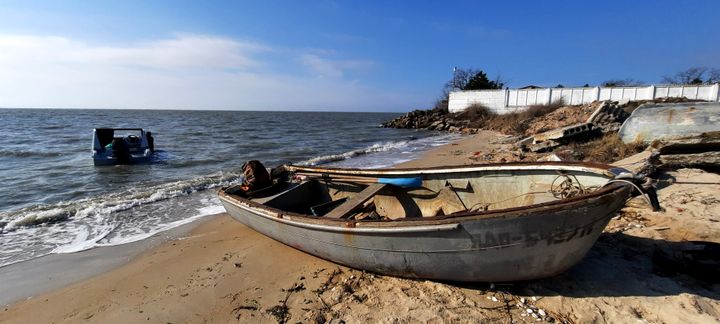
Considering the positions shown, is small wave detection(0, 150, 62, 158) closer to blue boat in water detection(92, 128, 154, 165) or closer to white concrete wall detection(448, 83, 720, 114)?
blue boat in water detection(92, 128, 154, 165)

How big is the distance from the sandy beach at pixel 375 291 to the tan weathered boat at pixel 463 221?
0.23m

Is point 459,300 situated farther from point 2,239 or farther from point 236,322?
point 2,239

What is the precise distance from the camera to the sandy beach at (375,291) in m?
3.22

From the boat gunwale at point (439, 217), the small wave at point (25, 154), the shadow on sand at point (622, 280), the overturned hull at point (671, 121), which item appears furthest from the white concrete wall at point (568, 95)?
the small wave at point (25, 154)

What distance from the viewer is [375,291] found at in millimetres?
3748

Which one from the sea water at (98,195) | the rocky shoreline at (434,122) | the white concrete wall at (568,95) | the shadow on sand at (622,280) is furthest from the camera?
the rocky shoreline at (434,122)

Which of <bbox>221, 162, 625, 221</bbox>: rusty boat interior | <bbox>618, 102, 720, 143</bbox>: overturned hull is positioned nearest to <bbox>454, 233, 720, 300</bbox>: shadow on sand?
<bbox>221, 162, 625, 221</bbox>: rusty boat interior

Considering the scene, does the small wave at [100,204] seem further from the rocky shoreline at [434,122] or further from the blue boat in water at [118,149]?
the rocky shoreline at [434,122]

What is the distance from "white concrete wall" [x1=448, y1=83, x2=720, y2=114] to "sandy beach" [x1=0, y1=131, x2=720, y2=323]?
1144 inches

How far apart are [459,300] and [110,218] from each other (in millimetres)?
7175

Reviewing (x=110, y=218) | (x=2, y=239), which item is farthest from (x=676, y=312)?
(x=2, y=239)

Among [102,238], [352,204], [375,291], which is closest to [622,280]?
[375,291]

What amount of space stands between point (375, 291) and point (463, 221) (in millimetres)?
1287

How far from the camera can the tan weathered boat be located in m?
3.06
